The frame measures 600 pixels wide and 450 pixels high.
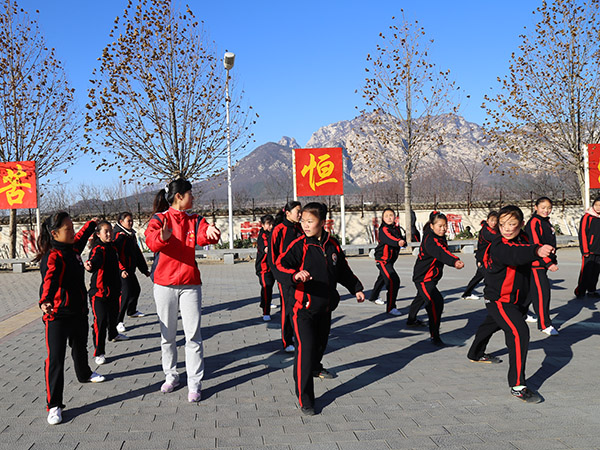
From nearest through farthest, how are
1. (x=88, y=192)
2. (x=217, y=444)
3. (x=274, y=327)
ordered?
1. (x=217, y=444)
2. (x=274, y=327)
3. (x=88, y=192)

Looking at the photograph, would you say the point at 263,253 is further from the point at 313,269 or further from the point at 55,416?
the point at 55,416

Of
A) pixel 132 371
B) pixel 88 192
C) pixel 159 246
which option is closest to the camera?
pixel 159 246

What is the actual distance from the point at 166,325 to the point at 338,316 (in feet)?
13.9

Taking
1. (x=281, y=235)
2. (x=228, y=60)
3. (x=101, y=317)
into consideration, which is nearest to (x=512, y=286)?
(x=281, y=235)

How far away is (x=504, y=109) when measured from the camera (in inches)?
832

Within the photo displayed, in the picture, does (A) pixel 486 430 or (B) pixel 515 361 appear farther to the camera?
(B) pixel 515 361

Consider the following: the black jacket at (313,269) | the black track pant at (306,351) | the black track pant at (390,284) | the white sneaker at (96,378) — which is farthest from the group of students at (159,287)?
the black track pant at (390,284)

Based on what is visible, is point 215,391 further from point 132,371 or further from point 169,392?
point 132,371

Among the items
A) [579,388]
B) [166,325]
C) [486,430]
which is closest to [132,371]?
[166,325]

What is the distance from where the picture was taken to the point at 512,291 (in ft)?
14.9

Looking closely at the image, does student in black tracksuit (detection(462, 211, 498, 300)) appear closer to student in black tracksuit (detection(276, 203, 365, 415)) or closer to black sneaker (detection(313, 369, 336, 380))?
black sneaker (detection(313, 369, 336, 380))

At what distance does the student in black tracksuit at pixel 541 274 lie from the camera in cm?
686

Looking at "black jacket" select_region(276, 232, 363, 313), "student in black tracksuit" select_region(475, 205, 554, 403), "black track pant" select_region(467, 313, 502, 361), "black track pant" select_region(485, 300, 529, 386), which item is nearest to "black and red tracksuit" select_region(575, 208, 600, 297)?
"black track pant" select_region(467, 313, 502, 361)

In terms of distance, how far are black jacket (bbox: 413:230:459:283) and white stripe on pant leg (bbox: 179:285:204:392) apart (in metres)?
3.16
